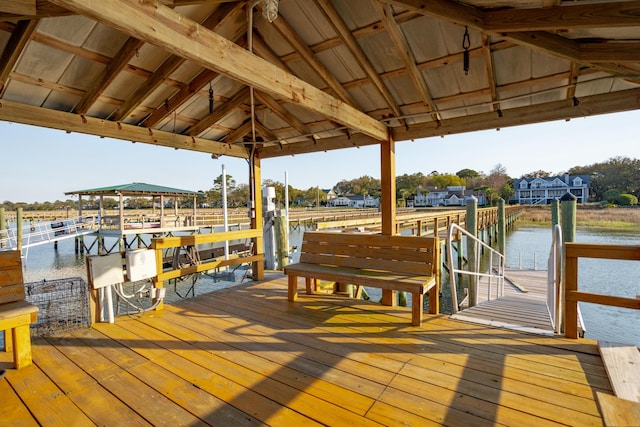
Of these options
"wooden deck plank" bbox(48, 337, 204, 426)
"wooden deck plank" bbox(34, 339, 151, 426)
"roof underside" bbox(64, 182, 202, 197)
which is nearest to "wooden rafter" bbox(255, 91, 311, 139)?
"wooden deck plank" bbox(48, 337, 204, 426)

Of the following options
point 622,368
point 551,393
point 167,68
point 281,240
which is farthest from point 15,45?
point 281,240

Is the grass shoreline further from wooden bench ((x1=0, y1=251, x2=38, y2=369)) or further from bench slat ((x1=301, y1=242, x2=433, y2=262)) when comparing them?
wooden bench ((x1=0, y1=251, x2=38, y2=369))

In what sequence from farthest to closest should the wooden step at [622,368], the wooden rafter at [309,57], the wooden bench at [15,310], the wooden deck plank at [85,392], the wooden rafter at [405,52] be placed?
the wooden rafter at [309,57] → the wooden rafter at [405,52] → the wooden bench at [15,310] → the wooden step at [622,368] → the wooden deck plank at [85,392]

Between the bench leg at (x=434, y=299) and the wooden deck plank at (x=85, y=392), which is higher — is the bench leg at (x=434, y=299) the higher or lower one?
the higher one

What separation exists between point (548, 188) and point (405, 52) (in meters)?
59.2

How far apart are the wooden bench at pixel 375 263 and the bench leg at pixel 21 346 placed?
7.92ft

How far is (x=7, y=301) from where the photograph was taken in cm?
250

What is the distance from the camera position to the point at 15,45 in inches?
105

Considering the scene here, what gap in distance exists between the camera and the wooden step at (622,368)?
192 cm

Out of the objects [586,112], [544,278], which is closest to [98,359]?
[586,112]

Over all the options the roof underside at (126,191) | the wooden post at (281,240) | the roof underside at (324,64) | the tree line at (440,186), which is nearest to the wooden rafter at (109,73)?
the roof underside at (324,64)

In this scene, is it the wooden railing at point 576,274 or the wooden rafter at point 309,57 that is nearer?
the wooden railing at point 576,274

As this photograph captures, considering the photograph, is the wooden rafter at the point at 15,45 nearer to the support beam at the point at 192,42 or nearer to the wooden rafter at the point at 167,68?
the wooden rafter at the point at 167,68

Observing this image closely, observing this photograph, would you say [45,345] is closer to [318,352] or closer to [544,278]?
[318,352]
